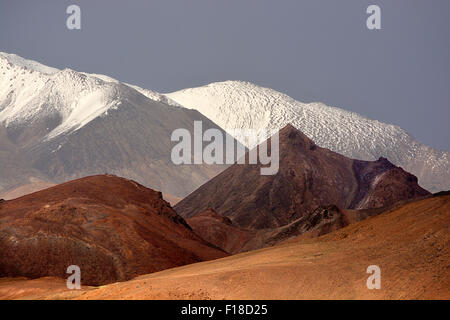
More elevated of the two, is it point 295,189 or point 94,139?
point 94,139

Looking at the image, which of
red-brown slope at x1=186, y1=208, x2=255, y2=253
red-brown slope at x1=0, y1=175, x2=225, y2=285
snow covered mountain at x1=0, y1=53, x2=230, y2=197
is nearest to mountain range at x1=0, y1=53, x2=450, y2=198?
snow covered mountain at x1=0, y1=53, x2=230, y2=197

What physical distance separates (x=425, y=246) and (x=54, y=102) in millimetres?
154386

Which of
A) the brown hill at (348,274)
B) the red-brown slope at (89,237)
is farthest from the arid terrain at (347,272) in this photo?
the red-brown slope at (89,237)

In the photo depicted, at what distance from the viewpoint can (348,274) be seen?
25.2m

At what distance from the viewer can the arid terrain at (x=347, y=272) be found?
2370cm

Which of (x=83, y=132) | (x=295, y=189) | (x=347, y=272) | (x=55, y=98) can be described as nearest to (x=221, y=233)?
(x=295, y=189)

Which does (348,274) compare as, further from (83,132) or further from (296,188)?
(83,132)

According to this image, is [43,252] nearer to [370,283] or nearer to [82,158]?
[370,283]

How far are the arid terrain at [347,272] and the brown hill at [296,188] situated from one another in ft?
178

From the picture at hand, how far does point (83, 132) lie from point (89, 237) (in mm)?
116711

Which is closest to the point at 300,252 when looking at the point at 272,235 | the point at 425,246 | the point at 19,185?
the point at 425,246

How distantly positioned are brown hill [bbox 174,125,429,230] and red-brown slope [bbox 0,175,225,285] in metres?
32.4

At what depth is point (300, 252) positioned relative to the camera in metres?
31.4
